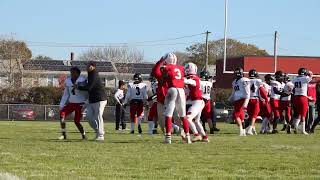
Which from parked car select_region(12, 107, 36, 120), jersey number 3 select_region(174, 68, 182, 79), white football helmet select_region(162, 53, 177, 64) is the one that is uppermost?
white football helmet select_region(162, 53, 177, 64)

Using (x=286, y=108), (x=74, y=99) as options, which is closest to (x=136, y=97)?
(x=74, y=99)

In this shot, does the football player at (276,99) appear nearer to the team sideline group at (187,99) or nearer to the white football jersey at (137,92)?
the team sideline group at (187,99)

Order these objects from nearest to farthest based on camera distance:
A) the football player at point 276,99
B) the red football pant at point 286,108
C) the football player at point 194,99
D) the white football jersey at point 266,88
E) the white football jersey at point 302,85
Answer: the football player at point 194,99, the white football jersey at point 302,85, the white football jersey at point 266,88, the football player at point 276,99, the red football pant at point 286,108

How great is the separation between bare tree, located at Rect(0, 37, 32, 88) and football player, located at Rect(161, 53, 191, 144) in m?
60.5

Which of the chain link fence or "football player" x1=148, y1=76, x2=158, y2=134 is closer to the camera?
"football player" x1=148, y1=76, x2=158, y2=134

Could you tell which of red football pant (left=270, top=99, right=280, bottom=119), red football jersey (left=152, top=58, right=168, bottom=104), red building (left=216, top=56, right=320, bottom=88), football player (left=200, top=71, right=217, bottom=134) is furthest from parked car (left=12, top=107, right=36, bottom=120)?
red football jersey (left=152, top=58, right=168, bottom=104)

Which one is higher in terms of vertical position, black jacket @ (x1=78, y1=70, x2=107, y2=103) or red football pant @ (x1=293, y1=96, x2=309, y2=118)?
black jacket @ (x1=78, y1=70, x2=107, y2=103)

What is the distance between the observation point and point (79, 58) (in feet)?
340

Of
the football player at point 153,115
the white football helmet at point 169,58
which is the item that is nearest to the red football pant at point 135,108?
the football player at point 153,115

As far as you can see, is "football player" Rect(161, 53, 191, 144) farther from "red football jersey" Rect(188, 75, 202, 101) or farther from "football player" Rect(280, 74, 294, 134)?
"football player" Rect(280, 74, 294, 134)

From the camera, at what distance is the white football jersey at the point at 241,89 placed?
1961 centimetres

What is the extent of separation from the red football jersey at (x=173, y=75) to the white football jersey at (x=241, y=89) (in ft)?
16.4

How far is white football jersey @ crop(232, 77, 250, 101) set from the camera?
19609 millimetres

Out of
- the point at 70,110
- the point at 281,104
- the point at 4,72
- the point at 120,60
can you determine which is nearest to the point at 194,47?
the point at 120,60
